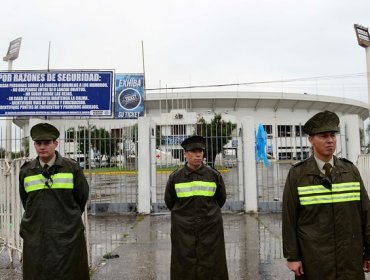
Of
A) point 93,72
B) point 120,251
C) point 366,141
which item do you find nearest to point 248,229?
point 120,251

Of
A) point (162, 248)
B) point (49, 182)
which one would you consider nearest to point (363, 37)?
point (162, 248)

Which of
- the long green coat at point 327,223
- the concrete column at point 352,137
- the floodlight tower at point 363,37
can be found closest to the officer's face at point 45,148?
the long green coat at point 327,223

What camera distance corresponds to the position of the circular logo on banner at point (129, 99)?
2373 centimetres

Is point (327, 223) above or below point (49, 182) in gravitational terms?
below

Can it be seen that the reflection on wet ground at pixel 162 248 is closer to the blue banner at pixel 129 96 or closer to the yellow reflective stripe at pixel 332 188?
the yellow reflective stripe at pixel 332 188

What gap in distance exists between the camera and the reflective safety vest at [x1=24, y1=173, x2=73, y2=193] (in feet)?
11.7

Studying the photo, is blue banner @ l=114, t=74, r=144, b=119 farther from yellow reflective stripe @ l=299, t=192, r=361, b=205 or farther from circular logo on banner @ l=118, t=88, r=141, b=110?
yellow reflective stripe @ l=299, t=192, r=361, b=205

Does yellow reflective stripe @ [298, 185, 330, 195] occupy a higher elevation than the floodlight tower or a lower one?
lower

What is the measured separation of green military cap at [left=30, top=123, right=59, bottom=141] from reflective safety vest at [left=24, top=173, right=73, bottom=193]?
0.34 m

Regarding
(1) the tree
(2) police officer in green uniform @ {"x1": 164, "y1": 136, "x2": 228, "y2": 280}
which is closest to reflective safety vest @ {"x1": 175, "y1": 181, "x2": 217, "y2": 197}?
(2) police officer in green uniform @ {"x1": 164, "y1": 136, "x2": 228, "y2": 280}

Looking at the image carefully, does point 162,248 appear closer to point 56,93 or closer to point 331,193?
point 331,193

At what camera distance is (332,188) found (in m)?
2.98

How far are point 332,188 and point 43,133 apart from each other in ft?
8.13

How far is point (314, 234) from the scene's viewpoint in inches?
117
